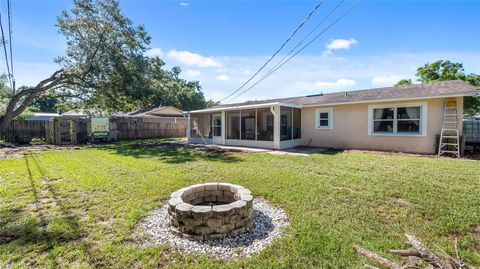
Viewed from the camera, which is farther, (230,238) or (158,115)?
(158,115)

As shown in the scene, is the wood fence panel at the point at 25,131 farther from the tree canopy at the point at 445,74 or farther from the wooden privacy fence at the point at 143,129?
the tree canopy at the point at 445,74

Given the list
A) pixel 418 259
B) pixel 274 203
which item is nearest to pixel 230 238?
pixel 274 203

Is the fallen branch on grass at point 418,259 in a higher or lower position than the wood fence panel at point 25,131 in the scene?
lower

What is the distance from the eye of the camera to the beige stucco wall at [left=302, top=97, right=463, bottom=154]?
930 cm

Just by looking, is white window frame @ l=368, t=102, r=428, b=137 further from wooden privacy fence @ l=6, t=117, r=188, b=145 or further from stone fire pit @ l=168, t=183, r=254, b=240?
wooden privacy fence @ l=6, t=117, r=188, b=145

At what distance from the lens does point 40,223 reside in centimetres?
346

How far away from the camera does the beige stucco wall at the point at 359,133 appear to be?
366 inches

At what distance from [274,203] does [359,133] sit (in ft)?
28.5

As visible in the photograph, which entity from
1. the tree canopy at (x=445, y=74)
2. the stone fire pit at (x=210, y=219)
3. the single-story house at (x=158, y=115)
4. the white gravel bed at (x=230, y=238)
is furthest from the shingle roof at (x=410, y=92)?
the single-story house at (x=158, y=115)

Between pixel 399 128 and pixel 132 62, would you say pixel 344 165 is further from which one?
pixel 132 62

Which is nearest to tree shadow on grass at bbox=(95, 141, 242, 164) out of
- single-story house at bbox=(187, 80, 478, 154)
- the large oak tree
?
single-story house at bbox=(187, 80, 478, 154)

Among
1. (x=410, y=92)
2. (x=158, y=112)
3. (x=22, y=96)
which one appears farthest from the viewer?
(x=158, y=112)

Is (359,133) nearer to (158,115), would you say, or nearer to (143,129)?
(143,129)

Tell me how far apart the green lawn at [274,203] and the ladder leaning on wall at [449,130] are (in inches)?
70.0
